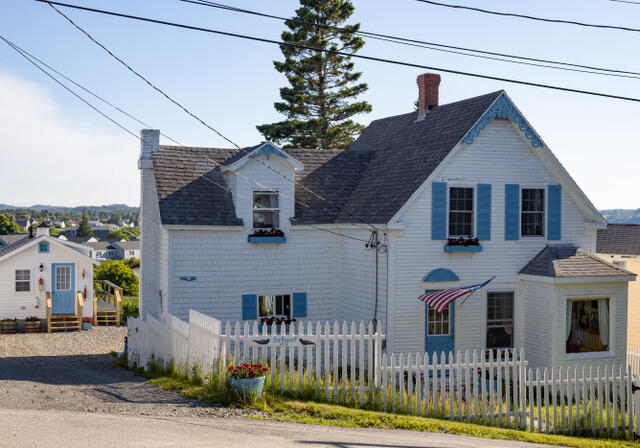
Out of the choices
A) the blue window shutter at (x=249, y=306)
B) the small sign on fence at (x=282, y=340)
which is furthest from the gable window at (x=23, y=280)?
the small sign on fence at (x=282, y=340)

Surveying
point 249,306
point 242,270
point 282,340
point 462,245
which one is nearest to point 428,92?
point 462,245

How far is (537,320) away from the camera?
19.1 metres

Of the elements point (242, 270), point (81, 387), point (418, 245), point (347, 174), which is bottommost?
point (81, 387)

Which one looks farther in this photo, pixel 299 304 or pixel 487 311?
pixel 299 304

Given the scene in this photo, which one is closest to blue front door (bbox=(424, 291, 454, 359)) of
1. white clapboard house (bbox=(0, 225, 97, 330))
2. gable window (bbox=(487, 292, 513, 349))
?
gable window (bbox=(487, 292, 513, 349))

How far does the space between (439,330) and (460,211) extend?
11.5ft

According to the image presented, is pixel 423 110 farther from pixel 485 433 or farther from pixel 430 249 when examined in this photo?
pixel 485 433

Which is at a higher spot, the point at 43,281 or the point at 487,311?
the point at 487,311

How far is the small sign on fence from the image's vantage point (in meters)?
13.1

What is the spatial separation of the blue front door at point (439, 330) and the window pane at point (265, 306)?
4779mm

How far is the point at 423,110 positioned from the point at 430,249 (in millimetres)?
5819

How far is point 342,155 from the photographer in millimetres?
23922

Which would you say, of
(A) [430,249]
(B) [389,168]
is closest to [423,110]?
(B) [389,168]

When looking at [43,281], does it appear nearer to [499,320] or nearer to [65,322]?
[65,322]
